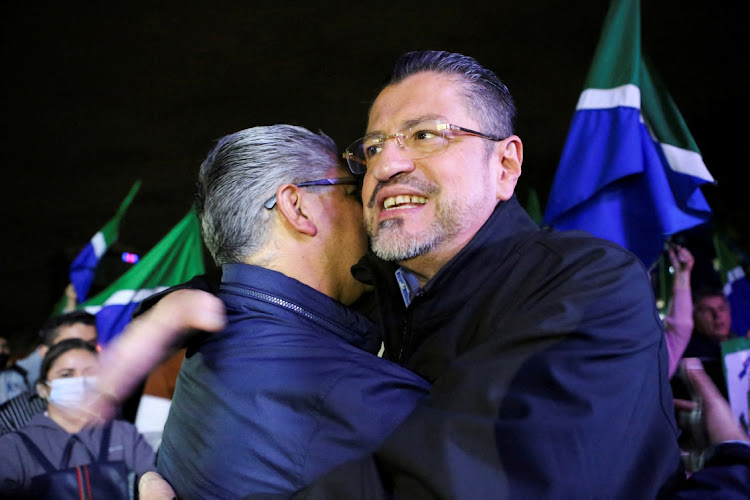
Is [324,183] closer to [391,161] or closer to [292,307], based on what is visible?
[391,161]

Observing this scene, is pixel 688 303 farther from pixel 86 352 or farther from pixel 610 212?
pixel 86 352

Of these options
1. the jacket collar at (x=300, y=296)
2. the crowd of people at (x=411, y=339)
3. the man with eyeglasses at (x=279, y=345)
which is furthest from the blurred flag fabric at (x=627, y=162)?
the jacket collar at (x=300, y=296)

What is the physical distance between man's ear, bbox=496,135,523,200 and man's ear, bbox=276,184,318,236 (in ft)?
1.80

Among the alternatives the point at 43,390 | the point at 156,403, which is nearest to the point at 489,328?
the point at 156,403

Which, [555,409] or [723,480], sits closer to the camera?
[555,409]

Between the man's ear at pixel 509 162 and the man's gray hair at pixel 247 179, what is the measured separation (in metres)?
0.52

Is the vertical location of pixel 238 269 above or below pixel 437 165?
below

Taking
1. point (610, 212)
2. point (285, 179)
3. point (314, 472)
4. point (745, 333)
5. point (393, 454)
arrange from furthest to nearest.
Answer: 1. point (745, 333)
2. point (610, 212)
3. point (285, 179)
4. point (314, 472)
5. point (393, 454)

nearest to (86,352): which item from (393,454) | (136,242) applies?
(393,454)

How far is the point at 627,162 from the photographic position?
10.2ft

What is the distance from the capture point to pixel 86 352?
155 inches

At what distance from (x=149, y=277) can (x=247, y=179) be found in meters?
3.58

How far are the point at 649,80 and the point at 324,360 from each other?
2640mm

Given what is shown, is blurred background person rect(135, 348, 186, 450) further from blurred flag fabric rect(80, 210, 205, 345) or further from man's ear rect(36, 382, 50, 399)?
blurred flag fabric rect(80, 210, 205, 345)
